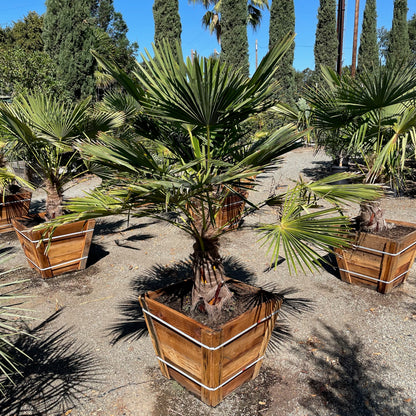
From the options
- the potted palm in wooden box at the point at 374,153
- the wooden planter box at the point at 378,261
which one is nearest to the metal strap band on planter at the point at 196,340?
the wooden planter box at the point at 378,261

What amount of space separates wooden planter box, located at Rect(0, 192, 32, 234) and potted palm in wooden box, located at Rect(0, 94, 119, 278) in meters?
2.03

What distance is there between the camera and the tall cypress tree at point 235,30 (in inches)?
727

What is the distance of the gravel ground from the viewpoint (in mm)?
2350

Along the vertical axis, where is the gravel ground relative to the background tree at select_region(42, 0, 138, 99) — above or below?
below

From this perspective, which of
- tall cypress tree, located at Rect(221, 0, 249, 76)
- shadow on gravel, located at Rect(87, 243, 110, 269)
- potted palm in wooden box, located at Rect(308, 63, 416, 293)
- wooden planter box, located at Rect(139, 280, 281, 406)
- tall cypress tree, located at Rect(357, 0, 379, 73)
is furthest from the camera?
tall cypress tree, located at Rect(357, 0, 379, 73)

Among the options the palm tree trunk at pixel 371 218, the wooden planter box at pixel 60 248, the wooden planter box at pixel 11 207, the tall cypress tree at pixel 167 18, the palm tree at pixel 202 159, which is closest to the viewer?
the palm tree at pixel 202 159

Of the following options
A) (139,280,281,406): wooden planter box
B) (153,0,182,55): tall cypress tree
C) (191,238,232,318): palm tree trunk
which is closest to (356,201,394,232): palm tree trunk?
(139,280,281,406): wooden planter box

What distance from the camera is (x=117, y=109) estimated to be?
16.4ft

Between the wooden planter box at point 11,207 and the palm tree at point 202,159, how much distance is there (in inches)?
202

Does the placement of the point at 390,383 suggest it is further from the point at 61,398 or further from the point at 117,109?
the point at 117,109

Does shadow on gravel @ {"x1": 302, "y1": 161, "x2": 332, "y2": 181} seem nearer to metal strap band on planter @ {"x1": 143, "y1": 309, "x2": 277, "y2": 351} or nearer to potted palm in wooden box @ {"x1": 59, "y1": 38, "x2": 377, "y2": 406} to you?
potted palm in wooden box @ {"x1": 59, "y1": 38, "x2": 377, "y2": 406}

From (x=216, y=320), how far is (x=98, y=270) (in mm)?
2801

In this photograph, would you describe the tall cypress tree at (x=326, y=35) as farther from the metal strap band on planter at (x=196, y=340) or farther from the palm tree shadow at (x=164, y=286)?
the metal strap band on planter at (x=196, y=340)

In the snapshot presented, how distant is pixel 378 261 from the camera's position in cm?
377
